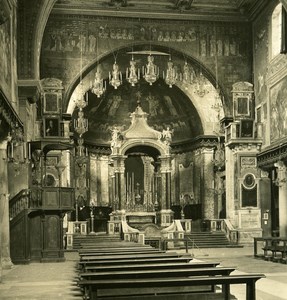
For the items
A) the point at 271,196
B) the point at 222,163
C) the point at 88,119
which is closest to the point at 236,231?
the point at 271,196

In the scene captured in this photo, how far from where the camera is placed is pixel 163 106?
31938mm

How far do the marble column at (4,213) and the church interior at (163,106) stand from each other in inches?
111

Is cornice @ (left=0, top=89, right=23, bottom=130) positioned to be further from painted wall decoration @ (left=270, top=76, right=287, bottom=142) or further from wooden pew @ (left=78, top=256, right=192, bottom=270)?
painted wall decoration @ (left=270, top=76, right=287, bottom=142)

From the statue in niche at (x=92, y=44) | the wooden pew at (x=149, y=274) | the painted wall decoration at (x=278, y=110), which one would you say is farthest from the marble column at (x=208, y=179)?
the wooden pew at (x=149, y=274)

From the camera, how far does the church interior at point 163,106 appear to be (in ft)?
69.6

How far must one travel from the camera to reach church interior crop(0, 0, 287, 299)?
21.2 metres

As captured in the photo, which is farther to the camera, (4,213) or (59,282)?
(4,213)

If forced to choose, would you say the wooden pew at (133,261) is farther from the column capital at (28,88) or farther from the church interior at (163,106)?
the column capital at (28,88)

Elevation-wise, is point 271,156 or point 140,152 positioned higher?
point 140,152

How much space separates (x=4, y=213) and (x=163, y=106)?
17.6 meters

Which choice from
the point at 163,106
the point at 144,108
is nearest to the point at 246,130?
the point at 163,106

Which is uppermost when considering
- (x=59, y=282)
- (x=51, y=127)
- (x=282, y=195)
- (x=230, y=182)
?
(x=51, y=127)

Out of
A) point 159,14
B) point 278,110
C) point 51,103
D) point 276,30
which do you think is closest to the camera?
point 278,110

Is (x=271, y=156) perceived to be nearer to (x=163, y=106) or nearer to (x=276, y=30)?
(x=276, y=30)
